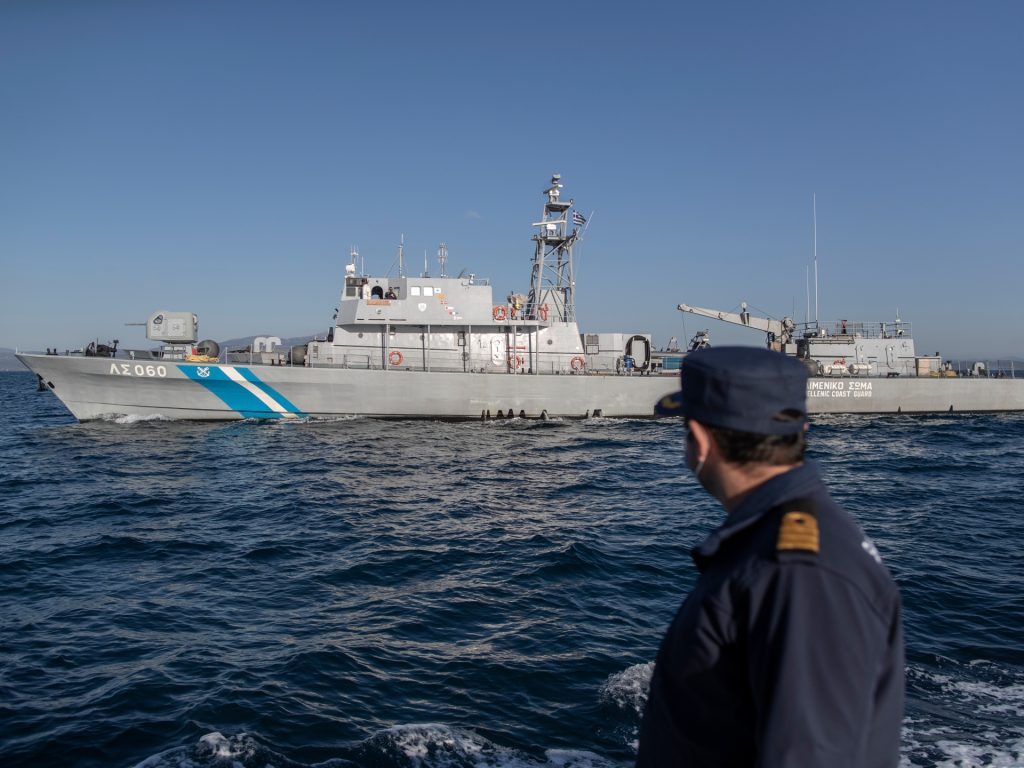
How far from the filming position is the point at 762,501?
1.74 m

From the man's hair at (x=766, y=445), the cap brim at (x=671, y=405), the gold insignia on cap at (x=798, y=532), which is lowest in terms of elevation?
the gold insignia on cap at (x=798, y=532)

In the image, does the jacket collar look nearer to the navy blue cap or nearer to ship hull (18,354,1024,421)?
the navy blue cap

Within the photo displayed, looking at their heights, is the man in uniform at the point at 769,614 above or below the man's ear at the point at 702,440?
below

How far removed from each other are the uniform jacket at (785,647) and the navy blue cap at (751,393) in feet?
0.51

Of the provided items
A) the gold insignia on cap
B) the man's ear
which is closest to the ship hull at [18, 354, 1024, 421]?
the man's ear

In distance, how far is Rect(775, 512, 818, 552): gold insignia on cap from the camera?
1566 mm

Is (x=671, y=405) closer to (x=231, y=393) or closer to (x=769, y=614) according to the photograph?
(x=769, y=614)

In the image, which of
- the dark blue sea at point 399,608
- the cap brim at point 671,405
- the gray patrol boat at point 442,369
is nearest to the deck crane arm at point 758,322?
the gray patrol boat at point 442,369

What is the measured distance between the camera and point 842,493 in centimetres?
1622

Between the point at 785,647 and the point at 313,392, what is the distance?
93.8 feet

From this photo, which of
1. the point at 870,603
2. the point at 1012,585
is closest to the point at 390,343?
the point at 1012,585

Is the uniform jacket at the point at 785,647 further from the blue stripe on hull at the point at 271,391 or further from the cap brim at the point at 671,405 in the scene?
the blue stripe on hull at the point at 271,391

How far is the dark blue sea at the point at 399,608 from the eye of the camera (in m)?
5.62

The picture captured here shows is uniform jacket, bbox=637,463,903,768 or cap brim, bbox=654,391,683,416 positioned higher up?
cap brim, bbox=654,391,683,416
